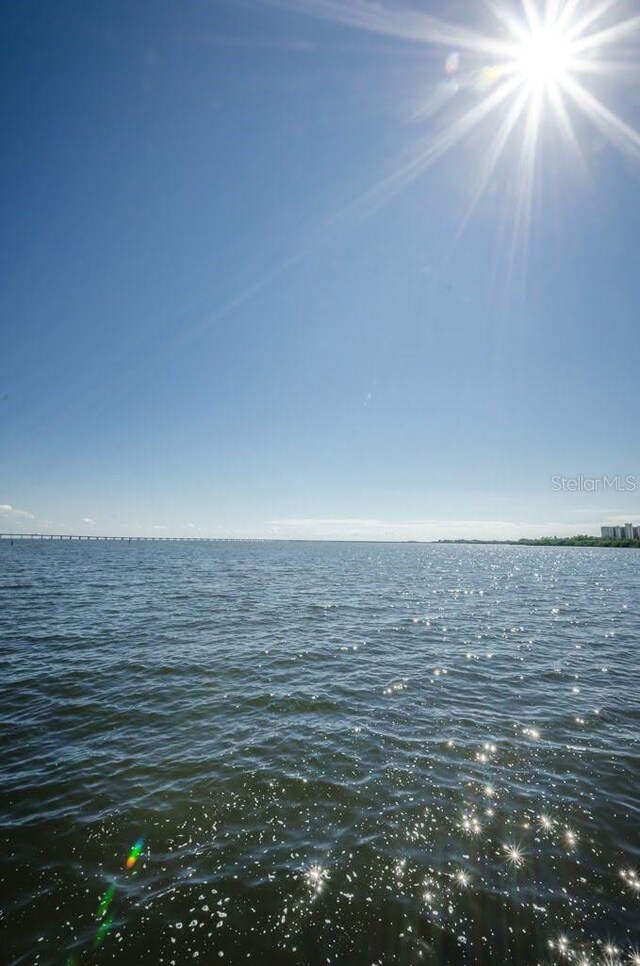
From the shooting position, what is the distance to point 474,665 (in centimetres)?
1944

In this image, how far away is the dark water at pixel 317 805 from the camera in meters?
6.33

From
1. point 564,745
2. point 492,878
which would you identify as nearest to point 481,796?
point 492,878

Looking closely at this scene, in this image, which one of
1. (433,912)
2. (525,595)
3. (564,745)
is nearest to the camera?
(433,912)

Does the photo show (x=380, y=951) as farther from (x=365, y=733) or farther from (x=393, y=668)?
(x=393, y=668)

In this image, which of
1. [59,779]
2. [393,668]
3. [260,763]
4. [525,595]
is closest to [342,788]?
[260,763]

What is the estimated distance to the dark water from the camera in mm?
6332

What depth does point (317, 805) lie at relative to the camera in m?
9.24

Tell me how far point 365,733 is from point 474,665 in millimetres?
9233

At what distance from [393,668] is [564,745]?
25.6ft

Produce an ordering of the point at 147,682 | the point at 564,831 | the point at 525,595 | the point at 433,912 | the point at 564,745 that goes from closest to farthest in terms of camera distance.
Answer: the point at 433,912 < the point at 564,831 < the point at 564,745 < the point at 147,682 < the point at 525,595

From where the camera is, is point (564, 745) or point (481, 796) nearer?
point (481, 796)

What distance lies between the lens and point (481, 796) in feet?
31.7

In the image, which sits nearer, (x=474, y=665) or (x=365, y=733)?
(x=365, y=733)

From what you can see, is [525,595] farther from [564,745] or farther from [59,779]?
[59,779]
